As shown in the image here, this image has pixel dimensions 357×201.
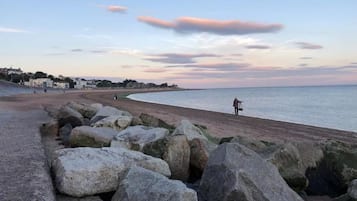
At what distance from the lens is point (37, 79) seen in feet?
530

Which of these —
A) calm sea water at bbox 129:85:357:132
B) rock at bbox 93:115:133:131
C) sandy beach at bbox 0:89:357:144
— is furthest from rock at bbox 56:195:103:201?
calm sea water at bbox 129:85:357:132

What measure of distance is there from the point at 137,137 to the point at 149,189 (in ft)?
10.7

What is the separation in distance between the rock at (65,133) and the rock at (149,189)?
168 inches

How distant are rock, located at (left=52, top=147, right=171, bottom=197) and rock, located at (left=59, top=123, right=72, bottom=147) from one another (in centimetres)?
343

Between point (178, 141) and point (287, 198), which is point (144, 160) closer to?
point (178, 141)

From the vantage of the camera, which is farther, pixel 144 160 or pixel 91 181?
pixel 144 160

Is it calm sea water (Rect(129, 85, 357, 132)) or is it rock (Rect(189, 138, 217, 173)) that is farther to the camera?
calm sea water (Rect(129, 85, 357, 132))

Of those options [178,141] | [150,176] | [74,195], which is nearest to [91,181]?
[74,195]

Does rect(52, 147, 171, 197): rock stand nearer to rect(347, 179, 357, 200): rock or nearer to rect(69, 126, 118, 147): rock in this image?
rect(69, 126, 118, 147): rock

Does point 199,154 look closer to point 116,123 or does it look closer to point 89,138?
point 89,138

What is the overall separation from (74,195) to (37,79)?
163168 millimetres

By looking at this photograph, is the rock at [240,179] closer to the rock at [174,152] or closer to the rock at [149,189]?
the rock at [149,189]

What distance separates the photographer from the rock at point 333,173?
8.58 m

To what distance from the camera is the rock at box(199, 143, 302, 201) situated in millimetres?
5891
